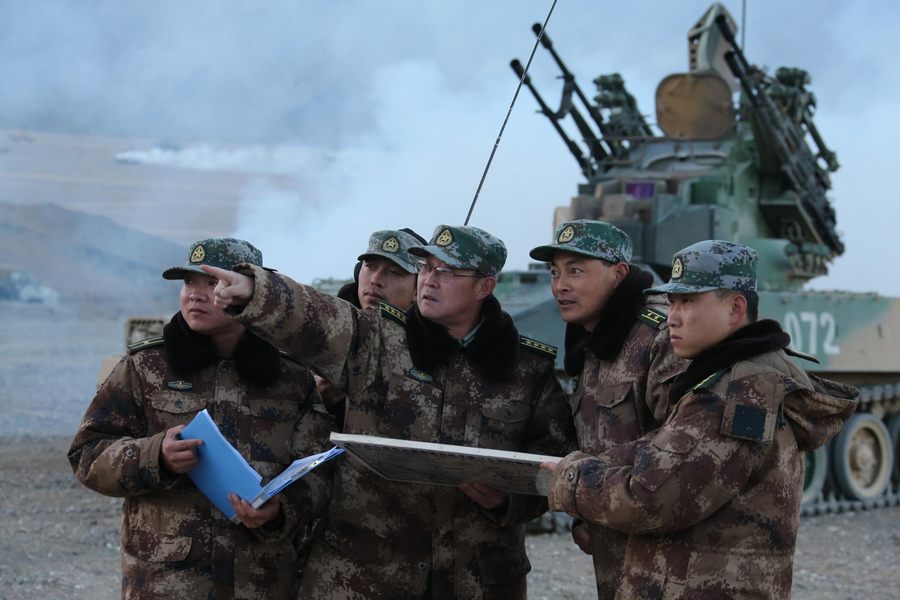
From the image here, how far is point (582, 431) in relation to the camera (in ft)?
13.7

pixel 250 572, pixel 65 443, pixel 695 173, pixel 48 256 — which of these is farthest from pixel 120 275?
pixel 250 572

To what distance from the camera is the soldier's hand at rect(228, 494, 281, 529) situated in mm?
3939

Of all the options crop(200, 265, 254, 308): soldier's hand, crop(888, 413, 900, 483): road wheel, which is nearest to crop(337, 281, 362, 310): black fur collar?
crop(200, 265, 254, 308): soldier's hand

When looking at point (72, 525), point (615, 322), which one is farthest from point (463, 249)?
point (72, 525)

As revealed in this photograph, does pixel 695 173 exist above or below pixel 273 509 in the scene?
above

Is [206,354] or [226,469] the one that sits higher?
[206,354]

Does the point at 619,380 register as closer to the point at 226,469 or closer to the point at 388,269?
the point at 226,469

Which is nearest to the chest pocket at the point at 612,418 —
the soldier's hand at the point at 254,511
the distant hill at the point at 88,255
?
the soldier's hand at the point at 254,511

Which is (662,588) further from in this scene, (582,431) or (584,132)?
(584,132)

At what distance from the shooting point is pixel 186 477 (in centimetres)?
414

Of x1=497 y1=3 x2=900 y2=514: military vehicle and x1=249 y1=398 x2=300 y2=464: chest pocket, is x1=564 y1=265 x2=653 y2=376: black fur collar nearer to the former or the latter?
x1=249 y1=398 x2=300 y2=464: chest pocket

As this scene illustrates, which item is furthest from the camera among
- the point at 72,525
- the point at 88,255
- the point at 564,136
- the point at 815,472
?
the point at 88,255

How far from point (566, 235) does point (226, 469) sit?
133cm

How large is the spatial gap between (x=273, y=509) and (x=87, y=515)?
600 cm
